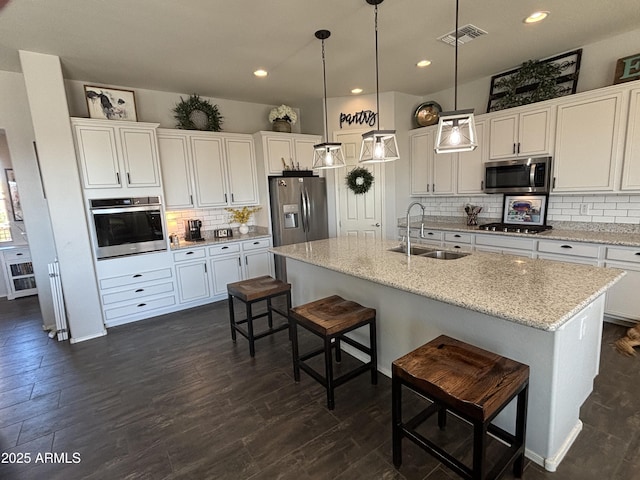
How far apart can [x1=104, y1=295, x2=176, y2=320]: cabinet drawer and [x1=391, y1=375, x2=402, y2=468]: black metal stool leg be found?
3362mm

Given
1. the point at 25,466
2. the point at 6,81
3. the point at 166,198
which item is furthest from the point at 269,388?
the point at 6,81

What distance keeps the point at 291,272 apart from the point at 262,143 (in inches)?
85.0

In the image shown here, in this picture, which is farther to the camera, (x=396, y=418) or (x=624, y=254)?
(x=624, y=254)

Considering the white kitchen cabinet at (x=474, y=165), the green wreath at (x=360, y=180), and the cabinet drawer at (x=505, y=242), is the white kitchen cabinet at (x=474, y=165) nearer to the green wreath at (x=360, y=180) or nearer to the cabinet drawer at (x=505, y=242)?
the cabinet drawer at (x=505, y=242)

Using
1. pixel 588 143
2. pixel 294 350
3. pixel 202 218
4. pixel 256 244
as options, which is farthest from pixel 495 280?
pixel 202 218

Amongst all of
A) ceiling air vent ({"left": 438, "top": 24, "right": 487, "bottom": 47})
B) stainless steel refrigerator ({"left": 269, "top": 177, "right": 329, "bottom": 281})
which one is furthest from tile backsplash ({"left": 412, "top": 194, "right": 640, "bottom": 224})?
stainless steel refrigerator ({"left": 269, "top": 177, "right": 329, "bottom": 281})

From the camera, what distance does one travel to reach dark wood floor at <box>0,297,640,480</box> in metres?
1.75

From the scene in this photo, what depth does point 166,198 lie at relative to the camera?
4.18 meters

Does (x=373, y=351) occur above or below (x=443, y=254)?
below

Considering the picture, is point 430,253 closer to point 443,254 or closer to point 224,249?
point 443,254

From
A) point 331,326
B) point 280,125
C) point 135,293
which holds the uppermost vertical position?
point 280,125

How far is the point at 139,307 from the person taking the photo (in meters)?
3.90

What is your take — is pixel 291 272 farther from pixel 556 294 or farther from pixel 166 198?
pixel 556 294

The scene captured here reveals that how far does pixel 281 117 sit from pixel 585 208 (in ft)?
13.6
